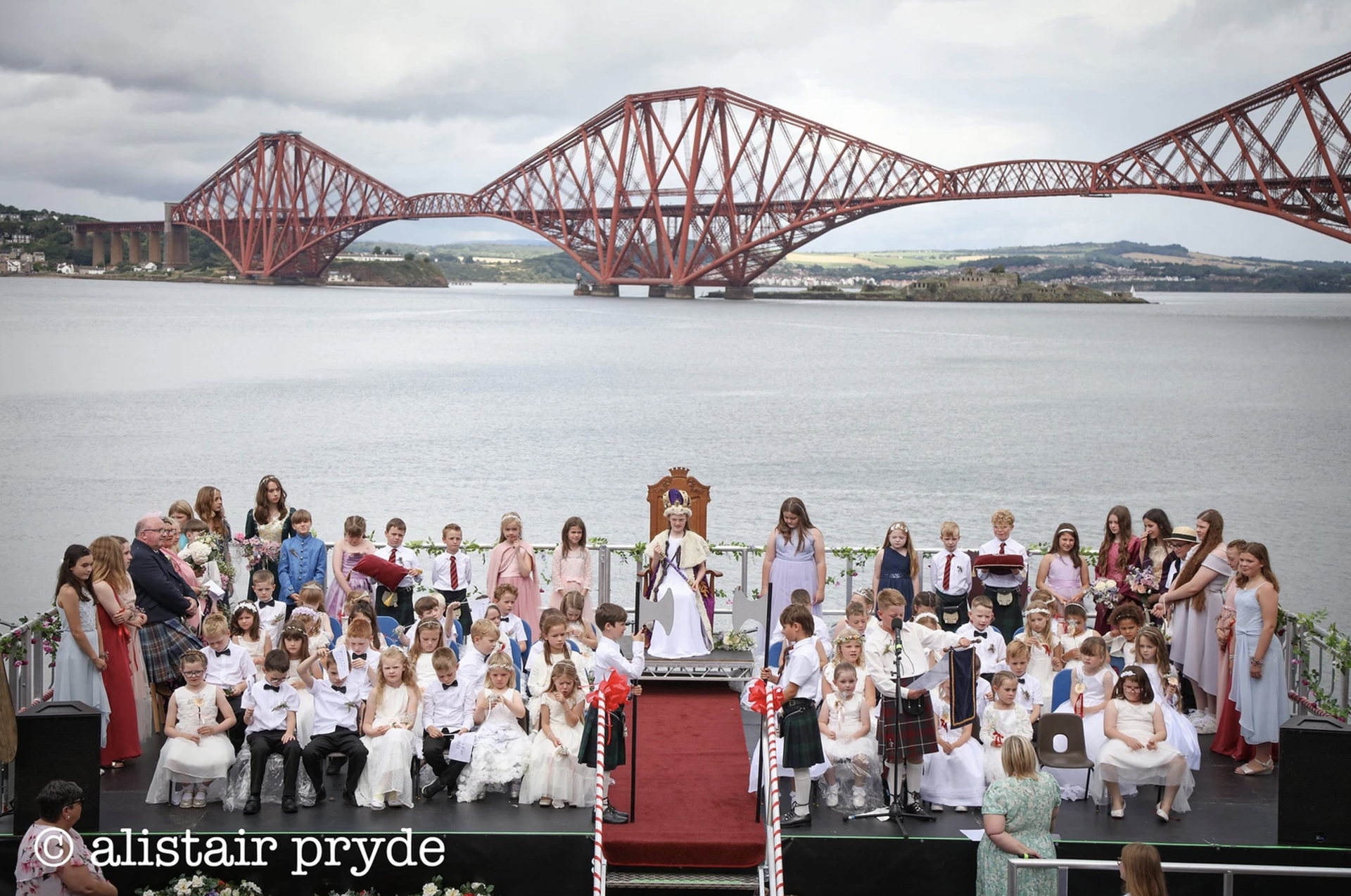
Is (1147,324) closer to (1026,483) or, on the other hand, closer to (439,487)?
(1026,483)

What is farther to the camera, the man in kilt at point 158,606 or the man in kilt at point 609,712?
the man in kilt at point 158,606

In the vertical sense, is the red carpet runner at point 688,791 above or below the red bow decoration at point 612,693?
below

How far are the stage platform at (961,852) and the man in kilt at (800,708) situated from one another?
18cm

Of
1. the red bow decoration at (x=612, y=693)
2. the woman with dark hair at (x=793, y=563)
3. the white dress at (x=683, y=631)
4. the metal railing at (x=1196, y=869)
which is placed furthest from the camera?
the woman with dark hair at (x=793, y=563)

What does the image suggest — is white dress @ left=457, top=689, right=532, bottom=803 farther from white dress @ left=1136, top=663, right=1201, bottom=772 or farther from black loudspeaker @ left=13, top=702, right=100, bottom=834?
white dress @ left=1136, top=663, right=1201, bottom=772

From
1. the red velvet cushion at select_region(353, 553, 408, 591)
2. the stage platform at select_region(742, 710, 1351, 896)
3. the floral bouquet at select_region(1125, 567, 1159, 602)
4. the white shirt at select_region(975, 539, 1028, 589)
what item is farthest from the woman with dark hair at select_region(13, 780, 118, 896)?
the floral bouquet at select_region(1125, 567, 1159, 602)

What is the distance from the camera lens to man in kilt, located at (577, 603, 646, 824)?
710 cm

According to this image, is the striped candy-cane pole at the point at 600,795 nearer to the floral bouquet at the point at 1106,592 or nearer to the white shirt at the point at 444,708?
the white shirt at the point at 444,708

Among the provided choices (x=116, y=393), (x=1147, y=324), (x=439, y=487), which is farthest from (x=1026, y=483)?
(x=1147, y=324)

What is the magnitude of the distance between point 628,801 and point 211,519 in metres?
4.34

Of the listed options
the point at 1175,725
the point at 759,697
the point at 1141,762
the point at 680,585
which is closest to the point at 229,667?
the point at 759,697

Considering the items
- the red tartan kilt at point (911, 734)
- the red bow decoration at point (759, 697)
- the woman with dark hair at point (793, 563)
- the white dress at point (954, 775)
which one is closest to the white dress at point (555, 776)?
the red bow decoration at point (759, 697)

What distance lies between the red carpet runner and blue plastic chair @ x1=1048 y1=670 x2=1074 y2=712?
1.97 metres

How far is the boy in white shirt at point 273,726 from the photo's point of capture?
287 inches
